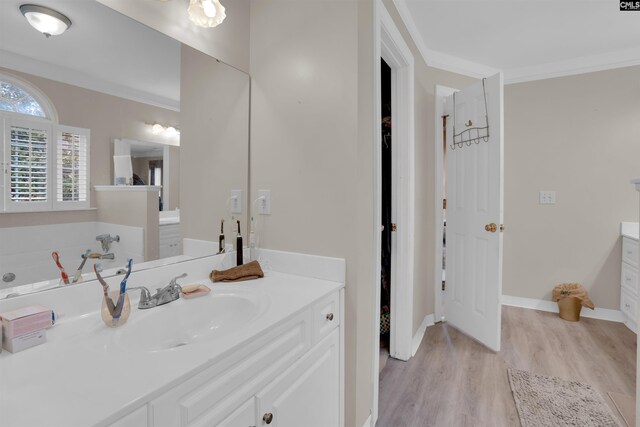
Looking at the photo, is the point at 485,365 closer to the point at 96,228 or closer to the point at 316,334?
the point at 316,334

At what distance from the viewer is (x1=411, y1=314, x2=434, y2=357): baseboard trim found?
231cm

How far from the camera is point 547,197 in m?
3.02

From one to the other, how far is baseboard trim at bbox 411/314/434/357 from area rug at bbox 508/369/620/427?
614mm

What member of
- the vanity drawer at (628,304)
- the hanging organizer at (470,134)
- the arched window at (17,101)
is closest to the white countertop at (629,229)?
the vanity drawer at (628,304)

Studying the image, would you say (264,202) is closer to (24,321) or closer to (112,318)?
(112,318)

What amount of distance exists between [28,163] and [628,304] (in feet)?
13.1

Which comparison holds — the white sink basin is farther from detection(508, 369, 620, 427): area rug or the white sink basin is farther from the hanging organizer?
the hanging organizer

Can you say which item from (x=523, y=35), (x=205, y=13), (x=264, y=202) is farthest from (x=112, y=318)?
(x=523, y=35)

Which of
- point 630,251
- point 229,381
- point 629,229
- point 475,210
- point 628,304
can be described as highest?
point 475,210

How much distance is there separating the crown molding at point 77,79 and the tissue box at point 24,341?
72 centimetres

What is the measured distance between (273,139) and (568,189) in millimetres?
2979

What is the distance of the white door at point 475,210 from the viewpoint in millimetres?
2240

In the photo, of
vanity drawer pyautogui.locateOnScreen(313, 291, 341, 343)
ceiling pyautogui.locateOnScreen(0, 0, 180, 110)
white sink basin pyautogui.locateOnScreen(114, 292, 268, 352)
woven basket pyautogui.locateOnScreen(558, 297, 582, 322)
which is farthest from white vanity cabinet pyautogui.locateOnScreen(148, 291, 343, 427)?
woven basket pyautogui.locateOnScreen(558, 297, 582, 322)

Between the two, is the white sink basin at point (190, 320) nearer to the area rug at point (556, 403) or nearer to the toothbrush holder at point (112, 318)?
the toothbrush holder at point (112, 318)
